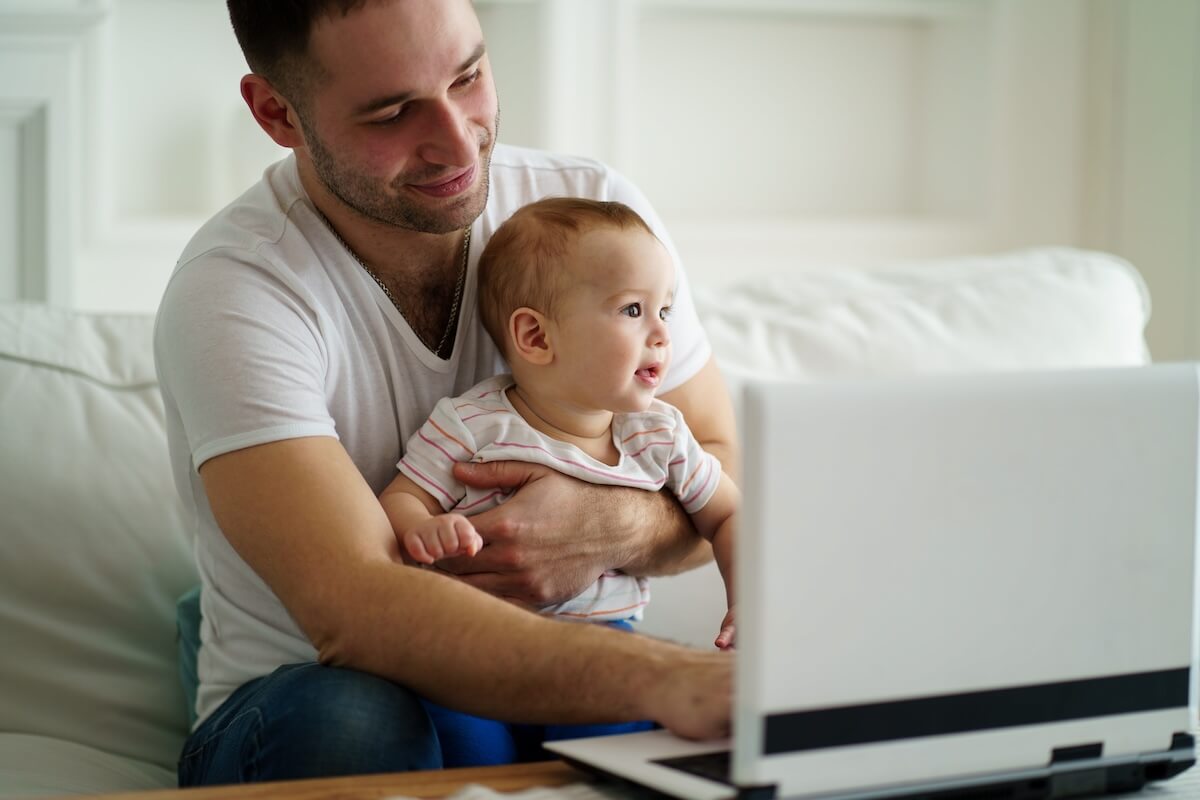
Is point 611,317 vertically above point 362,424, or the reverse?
point 611,317

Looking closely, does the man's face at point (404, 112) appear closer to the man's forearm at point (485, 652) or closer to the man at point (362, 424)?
the man at point (362, 424)

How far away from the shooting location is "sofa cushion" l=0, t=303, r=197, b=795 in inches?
62.2

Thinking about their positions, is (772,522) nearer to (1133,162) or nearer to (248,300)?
(248,300)

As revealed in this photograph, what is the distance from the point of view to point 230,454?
1240mm

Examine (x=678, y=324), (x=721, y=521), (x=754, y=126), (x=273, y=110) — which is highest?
(x=754, y=126)

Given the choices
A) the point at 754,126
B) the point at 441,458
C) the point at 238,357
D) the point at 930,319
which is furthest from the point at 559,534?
the point at 754,126

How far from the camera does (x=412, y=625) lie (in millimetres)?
1117

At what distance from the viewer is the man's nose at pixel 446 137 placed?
53.7 inches

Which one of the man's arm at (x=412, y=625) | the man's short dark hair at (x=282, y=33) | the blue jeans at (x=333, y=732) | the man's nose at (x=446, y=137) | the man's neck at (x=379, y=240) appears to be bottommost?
the blue jeans at (x=333, y=732)

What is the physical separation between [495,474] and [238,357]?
0.28 m

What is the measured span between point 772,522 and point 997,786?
273 mm

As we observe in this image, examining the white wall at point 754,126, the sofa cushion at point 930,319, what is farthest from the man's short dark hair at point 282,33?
the white wall at point 754,126

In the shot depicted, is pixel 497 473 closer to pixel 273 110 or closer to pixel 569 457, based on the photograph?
pixel 569 457

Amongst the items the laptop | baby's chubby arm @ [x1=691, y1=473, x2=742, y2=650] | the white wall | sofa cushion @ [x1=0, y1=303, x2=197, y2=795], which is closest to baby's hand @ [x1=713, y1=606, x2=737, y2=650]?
baby's chubby arm @ [x1=691, y1=473, x2=742, y2=650]
